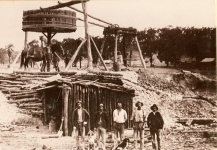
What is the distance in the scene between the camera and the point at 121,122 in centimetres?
817

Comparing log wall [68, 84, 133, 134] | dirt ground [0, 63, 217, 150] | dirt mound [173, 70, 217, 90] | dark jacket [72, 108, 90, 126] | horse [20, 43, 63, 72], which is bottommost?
dirt ground [0, 63, 217, 150]

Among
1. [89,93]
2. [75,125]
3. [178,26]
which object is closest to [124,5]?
[178,26]

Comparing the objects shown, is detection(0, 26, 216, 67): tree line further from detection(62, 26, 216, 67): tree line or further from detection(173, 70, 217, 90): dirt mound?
detection(173, 70, 217, 90): dirt mound

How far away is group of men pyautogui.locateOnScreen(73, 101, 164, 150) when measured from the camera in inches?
312

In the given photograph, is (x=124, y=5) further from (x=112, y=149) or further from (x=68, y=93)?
Result: (x=112, y=149)

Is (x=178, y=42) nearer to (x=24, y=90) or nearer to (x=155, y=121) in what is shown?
(x=155, y=121)

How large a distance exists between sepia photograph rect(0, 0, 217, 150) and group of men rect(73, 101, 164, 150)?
0.06 ft

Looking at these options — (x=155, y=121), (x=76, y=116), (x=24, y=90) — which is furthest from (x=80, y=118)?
(x=24, y=90)

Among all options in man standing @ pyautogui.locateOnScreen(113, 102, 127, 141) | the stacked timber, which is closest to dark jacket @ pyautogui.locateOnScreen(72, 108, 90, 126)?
man standing @ pyautogui.locateOnScreen(113, 102, 127, 141)

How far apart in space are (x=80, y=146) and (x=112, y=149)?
59 cm

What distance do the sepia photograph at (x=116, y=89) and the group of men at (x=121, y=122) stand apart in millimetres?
18

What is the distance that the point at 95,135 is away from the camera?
8.36 metres

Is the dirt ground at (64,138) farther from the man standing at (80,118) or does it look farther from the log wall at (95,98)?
the log wall at (95,98)

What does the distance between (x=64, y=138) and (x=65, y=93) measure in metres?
0.91
